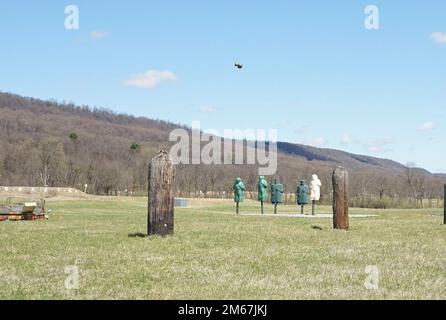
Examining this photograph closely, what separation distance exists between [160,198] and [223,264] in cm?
493

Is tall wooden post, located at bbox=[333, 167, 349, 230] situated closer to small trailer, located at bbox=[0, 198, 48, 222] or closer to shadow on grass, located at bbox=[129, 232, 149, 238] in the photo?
shadow on grass, located at bbox=[129, 232, 149, 238]

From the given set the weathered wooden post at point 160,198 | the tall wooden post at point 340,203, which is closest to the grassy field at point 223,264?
the weathered wooden post at point 160,198

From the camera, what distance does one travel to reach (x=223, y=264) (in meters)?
10.8

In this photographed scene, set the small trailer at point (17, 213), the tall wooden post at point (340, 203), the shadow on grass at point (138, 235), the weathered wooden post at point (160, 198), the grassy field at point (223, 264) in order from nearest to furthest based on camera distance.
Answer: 1. the grassy field at point (223, 264)
2. the weathered wooden post at point (160, 198)
3. the shadow on grass at point (138, 235)
4. the tall wooden post at point (340, 203)
5. the small trailer at point (17, 213)

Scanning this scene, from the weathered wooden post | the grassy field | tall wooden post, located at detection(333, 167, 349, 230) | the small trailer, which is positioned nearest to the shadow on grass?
the grassy field

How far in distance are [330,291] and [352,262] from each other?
9.85 ft

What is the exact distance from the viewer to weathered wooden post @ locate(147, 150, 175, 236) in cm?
1544

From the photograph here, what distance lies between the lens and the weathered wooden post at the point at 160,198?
15.4m

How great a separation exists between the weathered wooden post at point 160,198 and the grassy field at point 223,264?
0.44 metres

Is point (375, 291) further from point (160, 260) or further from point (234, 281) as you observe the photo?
point (160, 260)

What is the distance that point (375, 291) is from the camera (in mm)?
8422

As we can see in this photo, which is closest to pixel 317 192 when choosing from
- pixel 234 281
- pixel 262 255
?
pixel 262 255

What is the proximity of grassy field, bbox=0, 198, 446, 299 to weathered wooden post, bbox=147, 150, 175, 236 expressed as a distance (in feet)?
1.43

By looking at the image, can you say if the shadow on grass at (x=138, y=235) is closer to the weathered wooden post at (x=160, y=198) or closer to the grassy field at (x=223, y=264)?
the grassy field at (x=223, y=264)
